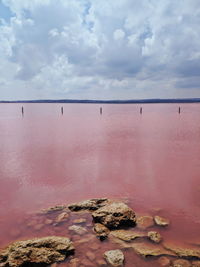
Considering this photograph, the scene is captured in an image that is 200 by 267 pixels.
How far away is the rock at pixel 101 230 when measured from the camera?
7448 millimetres

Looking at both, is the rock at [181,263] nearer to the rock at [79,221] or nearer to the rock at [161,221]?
the rock at [161,221]

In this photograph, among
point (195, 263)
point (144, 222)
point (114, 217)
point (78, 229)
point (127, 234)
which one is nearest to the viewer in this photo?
point (195, 263)

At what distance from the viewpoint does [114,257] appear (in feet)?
20.9

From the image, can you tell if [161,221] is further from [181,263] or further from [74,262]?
[74,262]

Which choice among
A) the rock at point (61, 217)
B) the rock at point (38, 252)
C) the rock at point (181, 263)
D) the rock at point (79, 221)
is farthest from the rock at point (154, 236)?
the rock at point (61, 217)

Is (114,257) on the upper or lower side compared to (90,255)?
upper

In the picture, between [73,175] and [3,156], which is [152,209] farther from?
[3,156]

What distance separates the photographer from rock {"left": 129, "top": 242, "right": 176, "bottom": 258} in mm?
6633

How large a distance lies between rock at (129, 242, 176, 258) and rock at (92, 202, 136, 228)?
1.05 m

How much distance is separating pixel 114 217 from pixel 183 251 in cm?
246

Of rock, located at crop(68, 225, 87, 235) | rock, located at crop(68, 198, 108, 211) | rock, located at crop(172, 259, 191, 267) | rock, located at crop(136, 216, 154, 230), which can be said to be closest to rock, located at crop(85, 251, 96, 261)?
rock, located at crop(68, 225, 87, 235)

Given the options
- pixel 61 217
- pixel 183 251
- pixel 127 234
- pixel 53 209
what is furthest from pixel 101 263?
pixel 53 209

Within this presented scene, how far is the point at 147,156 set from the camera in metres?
18.2

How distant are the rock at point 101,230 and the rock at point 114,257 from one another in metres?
0.84
